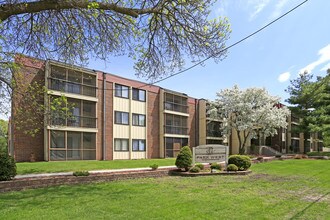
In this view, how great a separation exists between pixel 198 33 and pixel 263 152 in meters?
38.2

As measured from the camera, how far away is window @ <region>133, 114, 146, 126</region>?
1248 inches

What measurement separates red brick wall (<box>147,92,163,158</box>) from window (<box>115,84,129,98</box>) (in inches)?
145

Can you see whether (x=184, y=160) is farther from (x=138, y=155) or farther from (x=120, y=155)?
(x=138, y=155)

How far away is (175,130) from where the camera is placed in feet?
120

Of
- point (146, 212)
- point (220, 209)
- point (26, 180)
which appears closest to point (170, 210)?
point (146, 212)

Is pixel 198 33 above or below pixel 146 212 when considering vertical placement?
above

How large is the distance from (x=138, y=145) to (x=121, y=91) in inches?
233

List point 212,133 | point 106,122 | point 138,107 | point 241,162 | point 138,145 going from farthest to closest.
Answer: point 212,133 < point 138,107 < point 138,145 < point 106,122 < point 241,162

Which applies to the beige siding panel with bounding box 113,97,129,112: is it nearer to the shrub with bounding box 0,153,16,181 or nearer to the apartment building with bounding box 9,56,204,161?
the apartment building with bounding box 9,56,204,161

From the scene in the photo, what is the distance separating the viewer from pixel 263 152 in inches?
1797

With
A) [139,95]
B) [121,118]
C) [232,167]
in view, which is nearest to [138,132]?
[121,118]

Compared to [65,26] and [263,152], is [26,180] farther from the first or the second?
[263,152]

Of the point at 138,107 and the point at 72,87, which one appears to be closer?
the point at 72,87

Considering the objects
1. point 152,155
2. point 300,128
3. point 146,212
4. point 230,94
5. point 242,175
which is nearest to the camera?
point 146,212
